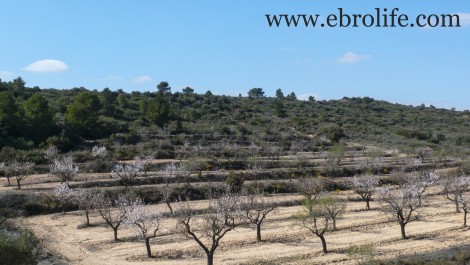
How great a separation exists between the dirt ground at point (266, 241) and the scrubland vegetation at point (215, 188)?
0.17 metres

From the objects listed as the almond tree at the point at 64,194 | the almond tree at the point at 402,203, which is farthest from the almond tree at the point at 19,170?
the almond tree at the point at 402,203

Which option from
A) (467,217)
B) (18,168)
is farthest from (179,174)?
(467,217)

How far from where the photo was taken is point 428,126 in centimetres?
14450

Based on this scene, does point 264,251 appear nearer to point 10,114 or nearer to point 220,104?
point 10,114

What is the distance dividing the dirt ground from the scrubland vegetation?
166 millimetres

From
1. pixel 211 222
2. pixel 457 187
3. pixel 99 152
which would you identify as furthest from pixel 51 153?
pixel 457 187

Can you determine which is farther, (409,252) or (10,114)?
(10,114)

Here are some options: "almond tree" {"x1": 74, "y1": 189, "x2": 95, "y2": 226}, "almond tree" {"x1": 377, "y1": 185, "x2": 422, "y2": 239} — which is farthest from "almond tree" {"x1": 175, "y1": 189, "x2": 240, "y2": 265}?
"almond tree" {"x1": 377, "y1": 185, "x2": 422, "y2": 239}

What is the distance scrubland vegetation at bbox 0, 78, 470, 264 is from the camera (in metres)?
39.5

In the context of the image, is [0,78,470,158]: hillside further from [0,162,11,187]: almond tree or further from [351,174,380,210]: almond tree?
[351,174,380,210]: almond tree

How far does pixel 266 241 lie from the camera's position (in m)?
43.0

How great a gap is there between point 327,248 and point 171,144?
50.1m

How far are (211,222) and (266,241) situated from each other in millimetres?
5539

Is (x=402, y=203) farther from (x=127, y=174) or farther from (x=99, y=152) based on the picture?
(x=99, y=152)
